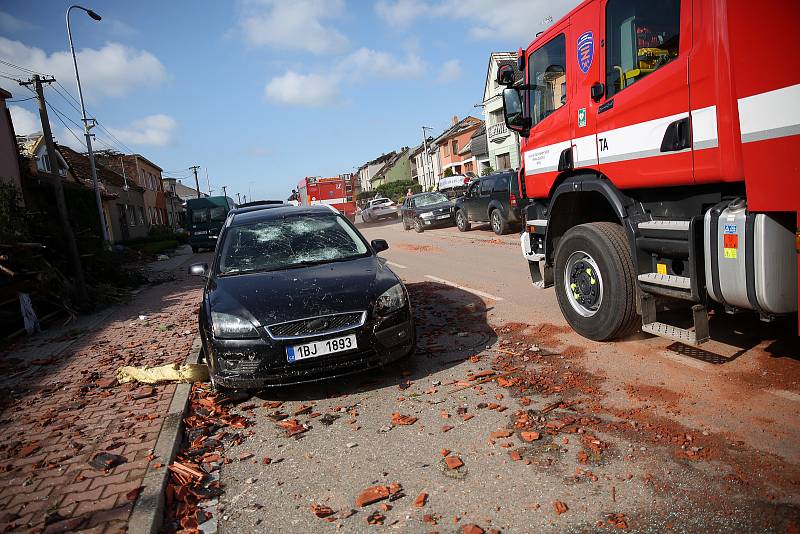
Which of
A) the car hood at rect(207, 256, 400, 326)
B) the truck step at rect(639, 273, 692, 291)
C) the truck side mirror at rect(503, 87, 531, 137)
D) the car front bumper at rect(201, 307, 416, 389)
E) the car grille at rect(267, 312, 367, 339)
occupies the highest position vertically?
the truck side mirror at rect(503, 87, 531, 137)

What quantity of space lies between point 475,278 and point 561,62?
193 inches

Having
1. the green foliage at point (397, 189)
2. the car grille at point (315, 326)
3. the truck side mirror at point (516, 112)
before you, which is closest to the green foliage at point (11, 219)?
the car grille at point (315, 326)

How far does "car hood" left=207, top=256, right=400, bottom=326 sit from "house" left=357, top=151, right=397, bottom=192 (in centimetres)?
10758

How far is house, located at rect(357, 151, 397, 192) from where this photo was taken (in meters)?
115

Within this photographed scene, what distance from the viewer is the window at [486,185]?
1748 centimetres

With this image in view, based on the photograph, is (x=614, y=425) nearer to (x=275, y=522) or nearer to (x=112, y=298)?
(x=275, y=522)

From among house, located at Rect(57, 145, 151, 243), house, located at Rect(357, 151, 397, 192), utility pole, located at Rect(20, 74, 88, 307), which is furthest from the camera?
house, located at Rect(357, 151, 397, 192)

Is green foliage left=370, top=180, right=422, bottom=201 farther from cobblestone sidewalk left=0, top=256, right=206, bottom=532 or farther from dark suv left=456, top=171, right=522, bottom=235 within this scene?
cobblestone sidewalk left=0, top=256, right=206, bottom=532

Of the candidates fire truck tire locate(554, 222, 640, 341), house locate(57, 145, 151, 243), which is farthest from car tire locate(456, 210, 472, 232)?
house locate(57, 145, 151, 243)

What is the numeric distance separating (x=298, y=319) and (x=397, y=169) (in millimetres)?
96249

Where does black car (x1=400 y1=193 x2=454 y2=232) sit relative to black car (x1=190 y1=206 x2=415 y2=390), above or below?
above

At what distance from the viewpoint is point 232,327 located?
169 inches

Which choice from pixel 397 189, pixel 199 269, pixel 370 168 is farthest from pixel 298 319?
pixel 370 168

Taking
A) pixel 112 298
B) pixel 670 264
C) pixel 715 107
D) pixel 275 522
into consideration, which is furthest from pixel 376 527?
pixel 112 298
